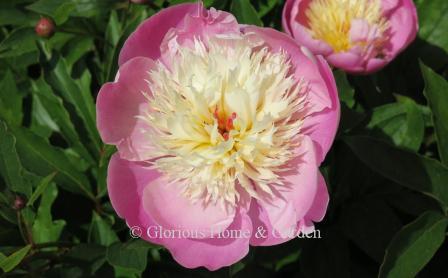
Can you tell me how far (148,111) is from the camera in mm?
1122

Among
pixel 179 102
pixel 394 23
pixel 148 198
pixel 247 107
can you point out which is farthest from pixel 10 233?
pixel 394 23

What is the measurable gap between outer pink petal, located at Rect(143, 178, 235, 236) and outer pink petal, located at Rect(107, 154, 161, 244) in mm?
20

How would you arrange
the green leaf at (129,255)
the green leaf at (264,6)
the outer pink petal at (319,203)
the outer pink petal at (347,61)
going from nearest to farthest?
the outer pink petal at (319,203) < the green leaf at (129,255) < the outer pink petal at (347,61) < the green leaf at (264,6)

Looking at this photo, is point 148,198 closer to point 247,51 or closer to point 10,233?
point 247,51

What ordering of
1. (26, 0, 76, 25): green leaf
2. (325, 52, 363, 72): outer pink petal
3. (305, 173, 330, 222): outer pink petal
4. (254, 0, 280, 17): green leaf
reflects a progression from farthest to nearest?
(254, 0, 280, 17): green leaf → (26, 0, 76, 25): green leaf → (325, 52, 363, 72): outer pink petal → (305, 173, 330, 222): outer pink petal

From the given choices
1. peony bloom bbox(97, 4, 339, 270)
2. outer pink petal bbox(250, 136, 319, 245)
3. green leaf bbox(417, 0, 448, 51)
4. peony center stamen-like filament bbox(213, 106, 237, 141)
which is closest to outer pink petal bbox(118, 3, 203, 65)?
peony bloom bbox(97, 4, 339, 270)

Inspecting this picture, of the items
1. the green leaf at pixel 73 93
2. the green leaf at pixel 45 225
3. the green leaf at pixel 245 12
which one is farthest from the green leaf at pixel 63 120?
the green leaf at pixel 245 12

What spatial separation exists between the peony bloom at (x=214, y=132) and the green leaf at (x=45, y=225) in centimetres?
36

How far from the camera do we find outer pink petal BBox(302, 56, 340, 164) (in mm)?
1008

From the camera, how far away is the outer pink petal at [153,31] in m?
1.07

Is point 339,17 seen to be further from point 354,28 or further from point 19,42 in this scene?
point 19,42

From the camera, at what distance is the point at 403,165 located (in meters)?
1.15

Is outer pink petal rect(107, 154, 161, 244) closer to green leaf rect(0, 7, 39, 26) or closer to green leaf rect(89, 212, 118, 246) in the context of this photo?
green leaf rect(89, 212, 118, 246)

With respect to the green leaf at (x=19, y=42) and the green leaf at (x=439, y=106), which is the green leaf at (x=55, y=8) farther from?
the green leaf at (x=439, y=106)
